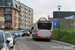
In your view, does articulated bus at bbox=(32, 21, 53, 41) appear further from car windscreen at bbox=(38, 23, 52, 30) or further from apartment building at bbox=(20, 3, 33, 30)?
apartment building at bbox=(20, 3, 33, 30)

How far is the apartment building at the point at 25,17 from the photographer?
311 ft

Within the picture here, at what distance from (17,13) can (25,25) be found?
20221 mm

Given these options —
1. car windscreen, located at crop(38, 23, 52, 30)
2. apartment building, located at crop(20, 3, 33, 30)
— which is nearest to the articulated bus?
car windscreen, located at crop(38, 23, 52, 30)

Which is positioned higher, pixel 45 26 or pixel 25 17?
pixel 25 17

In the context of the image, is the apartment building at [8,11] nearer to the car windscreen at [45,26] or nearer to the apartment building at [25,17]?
the apartment building at [25,17]

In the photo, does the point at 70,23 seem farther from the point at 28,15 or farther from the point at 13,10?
the point at 28,15

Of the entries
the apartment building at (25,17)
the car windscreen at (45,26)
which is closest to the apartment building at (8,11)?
the apartment building at (25,17)

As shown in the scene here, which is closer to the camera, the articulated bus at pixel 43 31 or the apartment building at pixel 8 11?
the articulated bus at pixel 43 31

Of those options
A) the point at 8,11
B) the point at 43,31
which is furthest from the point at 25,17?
the point at 43,31

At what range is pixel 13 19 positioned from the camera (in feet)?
247

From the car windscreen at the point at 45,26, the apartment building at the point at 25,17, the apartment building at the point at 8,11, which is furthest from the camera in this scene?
the apartment building at the point at 25,17

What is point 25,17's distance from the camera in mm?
100812

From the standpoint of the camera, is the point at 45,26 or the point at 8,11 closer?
the point at 45,26

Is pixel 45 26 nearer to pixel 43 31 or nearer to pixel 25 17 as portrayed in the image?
pixel 43 31
